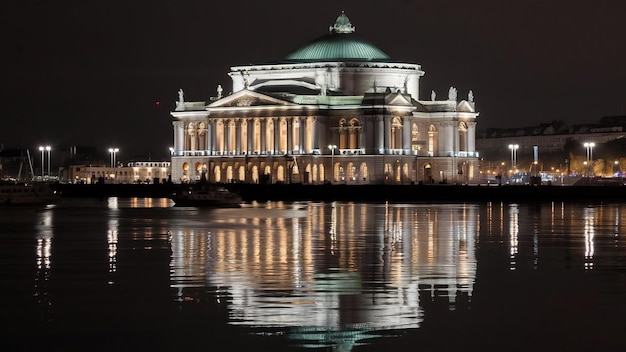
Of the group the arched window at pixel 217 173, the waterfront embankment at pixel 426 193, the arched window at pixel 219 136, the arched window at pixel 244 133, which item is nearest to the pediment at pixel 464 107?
the arched window at pixel 244 133

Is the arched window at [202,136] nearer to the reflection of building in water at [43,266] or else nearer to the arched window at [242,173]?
the arched window at [242,173]

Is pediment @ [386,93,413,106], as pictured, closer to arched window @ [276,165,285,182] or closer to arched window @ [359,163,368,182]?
arched window @ [359,163,368,182]

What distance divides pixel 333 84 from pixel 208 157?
17138 mm

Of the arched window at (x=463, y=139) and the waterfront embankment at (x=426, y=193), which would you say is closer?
the waterfront embankment at (x=426, y=193)

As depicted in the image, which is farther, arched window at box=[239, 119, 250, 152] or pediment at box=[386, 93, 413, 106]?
arched window at box=[239, 119, 250, 152]

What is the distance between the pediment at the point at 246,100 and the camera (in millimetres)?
160875

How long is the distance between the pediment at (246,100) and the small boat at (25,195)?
Result: 158ft

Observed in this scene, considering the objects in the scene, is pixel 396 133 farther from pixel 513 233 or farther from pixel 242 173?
pixel 513 233

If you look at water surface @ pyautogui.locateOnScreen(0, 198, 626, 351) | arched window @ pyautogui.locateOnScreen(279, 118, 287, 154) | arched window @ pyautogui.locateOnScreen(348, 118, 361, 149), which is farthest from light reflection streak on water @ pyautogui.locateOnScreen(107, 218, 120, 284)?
arched window @ pyautogui.locateOnScreen(348, 118, 361, 149)

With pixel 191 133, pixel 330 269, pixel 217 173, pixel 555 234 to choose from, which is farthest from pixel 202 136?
pixel 330 269

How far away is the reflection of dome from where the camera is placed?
551ft

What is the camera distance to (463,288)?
121 ft

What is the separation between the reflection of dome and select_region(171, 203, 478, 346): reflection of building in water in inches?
3825

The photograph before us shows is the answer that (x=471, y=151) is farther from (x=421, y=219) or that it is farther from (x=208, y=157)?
(x=421, y=219)
